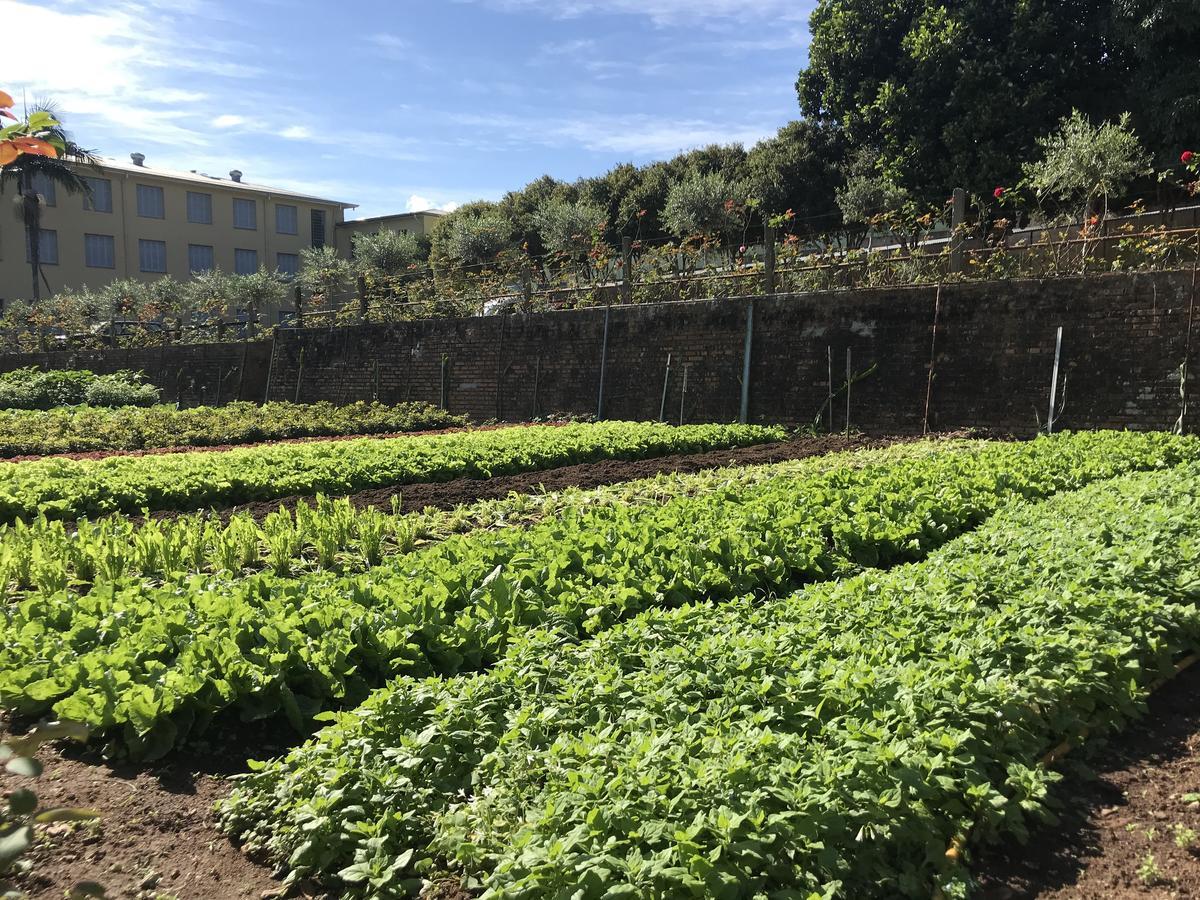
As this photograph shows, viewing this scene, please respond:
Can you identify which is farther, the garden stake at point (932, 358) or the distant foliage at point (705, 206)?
the distant foliage at point (705, 206)

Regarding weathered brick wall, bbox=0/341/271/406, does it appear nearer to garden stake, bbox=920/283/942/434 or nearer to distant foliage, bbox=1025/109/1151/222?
garden stake, bbox=920/283/942/434

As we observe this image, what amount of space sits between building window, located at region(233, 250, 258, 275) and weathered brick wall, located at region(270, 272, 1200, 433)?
109 ft

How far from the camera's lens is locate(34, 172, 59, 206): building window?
44344 mm

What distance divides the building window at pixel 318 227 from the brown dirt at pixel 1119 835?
5500cm

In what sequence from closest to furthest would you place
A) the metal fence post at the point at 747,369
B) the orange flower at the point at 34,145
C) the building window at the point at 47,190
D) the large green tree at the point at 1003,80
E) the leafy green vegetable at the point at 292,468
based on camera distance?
the orange flower at the point at 34,145, the leafy green vegetable at the point at 292,468, the metal fence post at the point at 747,369, the large green tree at the point at 1003,80, the building window at the point at 47,190

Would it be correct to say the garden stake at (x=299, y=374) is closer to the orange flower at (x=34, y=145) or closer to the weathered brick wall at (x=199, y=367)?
the weathered brick wall at (x=199, y=367)

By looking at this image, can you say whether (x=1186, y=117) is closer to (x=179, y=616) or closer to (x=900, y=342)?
(x=900, y=342)

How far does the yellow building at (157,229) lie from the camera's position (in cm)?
4481

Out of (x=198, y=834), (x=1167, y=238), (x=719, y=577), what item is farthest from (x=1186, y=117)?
→ (x=198, y=834)

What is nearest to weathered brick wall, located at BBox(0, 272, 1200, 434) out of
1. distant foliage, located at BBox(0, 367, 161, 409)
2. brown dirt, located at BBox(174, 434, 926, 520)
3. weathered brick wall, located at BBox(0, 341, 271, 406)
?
brown dirt, located at BBox(174, 434, 926, 520)

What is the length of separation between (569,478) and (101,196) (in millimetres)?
47004

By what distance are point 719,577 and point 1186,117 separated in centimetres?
2185

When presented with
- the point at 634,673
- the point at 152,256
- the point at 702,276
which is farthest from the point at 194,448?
the point at 152,256

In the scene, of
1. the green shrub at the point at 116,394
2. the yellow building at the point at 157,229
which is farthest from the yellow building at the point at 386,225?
the green shrub at the point at 116,394
